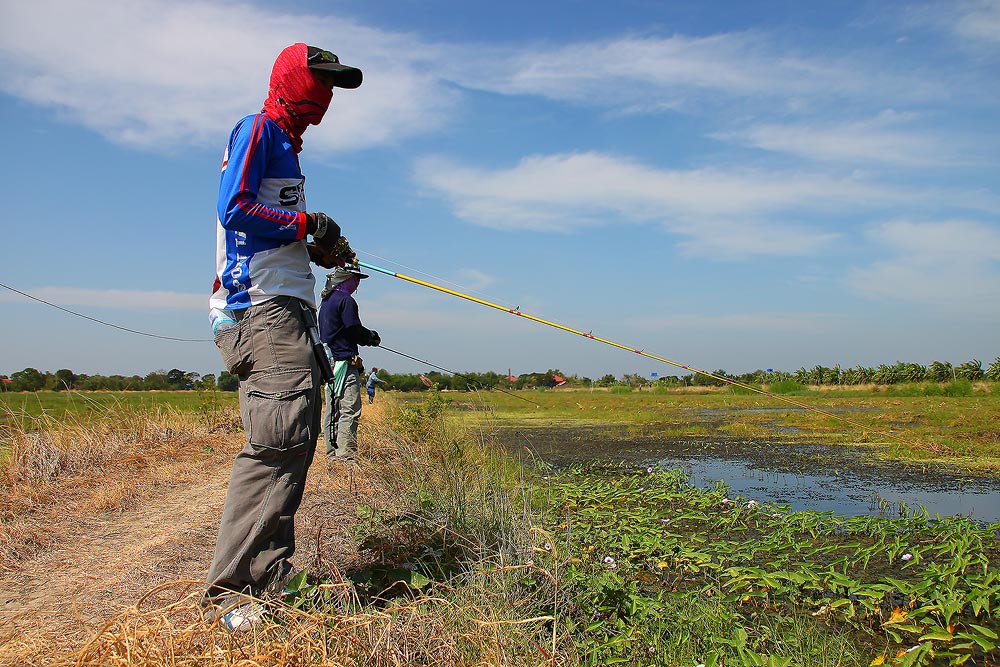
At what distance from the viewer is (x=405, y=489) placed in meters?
4.73

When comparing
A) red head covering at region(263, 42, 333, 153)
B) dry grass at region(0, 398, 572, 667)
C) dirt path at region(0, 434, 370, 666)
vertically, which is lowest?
dirt path at region(0, 434, 370, 666)

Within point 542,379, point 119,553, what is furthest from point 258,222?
point 542,379

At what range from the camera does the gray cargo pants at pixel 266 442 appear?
2.70 m

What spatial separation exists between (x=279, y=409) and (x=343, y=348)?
13.1 feet

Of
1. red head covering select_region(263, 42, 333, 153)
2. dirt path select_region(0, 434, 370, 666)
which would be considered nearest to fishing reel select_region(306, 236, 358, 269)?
red head covering select_region(263, 42, 333, 153)

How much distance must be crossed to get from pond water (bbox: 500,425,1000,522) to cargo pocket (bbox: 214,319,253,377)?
3.82 metres

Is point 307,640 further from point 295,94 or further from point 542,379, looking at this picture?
point 542,379

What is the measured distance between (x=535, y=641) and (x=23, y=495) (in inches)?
165

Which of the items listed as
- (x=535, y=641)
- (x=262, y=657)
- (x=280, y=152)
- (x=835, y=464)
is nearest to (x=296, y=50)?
(x=280, y=152)

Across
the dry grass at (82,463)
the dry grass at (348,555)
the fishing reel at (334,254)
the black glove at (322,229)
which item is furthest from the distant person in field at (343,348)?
the black glove at (322,229)

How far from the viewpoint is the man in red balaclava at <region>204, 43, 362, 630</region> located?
271 cm

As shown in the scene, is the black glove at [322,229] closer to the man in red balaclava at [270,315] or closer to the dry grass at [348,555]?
the man in red balaclava at [270,315]

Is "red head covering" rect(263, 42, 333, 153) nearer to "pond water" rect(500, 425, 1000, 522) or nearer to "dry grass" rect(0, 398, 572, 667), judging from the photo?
"dry grass" rect(0, 398, 572, 667)

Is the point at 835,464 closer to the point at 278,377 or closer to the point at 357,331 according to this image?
the point at 357,331
